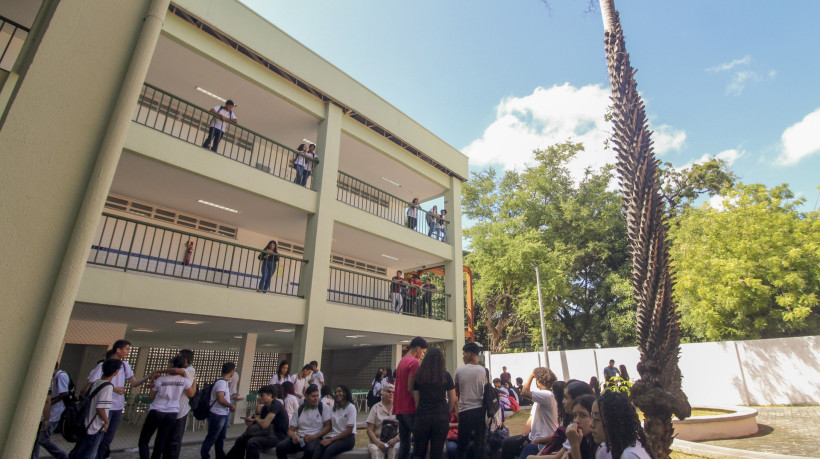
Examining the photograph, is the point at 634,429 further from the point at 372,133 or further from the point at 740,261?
the point at 740,261

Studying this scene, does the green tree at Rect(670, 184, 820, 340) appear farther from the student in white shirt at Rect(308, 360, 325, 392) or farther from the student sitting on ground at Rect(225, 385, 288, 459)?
the student sitting on ground at Rect(225, 385, 288, 459)

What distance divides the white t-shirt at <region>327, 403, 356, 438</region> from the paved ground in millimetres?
7511

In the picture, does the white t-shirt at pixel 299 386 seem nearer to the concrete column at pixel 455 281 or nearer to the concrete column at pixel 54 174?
the concrete column at pixel 455 281

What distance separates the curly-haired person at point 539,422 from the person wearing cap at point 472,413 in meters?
0.38

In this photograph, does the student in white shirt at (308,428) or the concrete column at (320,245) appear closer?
the student in white shirt at (308,428)

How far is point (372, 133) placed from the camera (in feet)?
44.4

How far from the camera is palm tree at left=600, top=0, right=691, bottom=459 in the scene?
6.04 metres

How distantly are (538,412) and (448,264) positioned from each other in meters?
10.7

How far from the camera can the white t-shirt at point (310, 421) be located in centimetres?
609

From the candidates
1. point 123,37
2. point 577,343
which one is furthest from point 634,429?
point 577,343

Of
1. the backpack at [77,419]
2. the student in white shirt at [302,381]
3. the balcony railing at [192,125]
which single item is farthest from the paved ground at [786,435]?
the balcony railing at [192,125]

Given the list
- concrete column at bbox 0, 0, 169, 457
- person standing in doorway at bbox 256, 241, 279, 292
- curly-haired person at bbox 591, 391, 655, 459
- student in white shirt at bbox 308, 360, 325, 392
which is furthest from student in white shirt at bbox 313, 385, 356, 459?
person standing in doorway at bbox 256, 241, 279, 292

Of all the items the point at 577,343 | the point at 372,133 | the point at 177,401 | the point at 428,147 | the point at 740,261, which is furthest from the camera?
the point at 577,343

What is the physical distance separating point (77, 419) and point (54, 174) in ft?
13.4
